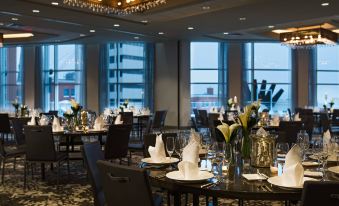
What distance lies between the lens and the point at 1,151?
5.64m

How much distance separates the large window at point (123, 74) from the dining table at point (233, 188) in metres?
13.2

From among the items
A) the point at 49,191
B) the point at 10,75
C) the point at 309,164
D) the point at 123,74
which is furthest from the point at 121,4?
the point at 10,75

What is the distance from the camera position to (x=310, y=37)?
1105 centimetres

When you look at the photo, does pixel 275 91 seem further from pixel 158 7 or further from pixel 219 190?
pixel 219 190

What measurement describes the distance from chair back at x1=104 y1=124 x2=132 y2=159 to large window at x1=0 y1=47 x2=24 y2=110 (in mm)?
12240

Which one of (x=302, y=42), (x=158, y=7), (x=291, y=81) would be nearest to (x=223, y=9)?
(x=158, y=7)

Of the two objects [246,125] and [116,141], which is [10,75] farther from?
[246,125]

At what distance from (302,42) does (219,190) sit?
10.3 metres

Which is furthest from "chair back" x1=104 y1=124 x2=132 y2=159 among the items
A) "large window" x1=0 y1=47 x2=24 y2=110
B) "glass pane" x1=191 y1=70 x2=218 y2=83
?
A: "large window" x1=0 y1=47 x2=24 y2=110

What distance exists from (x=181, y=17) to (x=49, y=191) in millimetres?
5709

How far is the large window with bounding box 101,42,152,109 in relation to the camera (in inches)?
622

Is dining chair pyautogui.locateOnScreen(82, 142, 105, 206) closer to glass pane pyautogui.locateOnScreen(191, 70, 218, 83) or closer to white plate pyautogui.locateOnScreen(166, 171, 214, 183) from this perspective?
white plate pyautogui.locateOnScreen(166, 171, 214, 183)

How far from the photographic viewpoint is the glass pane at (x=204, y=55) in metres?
15.8

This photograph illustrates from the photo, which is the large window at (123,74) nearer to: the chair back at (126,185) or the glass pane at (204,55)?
the glass pane at (204,55)
